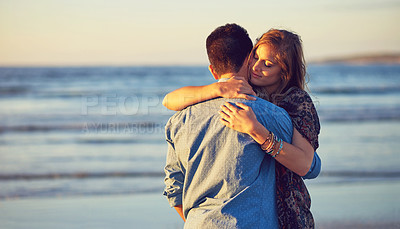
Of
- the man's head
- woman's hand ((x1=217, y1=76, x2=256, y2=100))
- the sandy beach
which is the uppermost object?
the man's head

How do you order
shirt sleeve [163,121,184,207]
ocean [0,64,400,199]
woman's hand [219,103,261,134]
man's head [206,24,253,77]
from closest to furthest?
woman's hand [219,103,261,134] < man's head [206,24,253,77] < shirt sleeve [163,121,184,207] < ocean [0,64,400,199]

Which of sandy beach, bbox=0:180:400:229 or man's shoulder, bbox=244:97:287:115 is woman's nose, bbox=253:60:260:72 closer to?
man's shoulder, bbox=244:97:287:115

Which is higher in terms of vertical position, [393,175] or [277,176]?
[277,176]

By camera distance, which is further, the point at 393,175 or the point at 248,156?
the point at 393,175

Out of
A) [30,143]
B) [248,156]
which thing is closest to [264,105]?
[248,156]

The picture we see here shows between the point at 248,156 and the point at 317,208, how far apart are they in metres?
3.69

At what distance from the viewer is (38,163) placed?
7883 mm

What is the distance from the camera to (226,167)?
6.64 ft

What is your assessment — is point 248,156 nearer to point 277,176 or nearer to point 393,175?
point 277,176

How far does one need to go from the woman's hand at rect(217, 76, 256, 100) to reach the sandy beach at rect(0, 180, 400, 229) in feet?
10.3

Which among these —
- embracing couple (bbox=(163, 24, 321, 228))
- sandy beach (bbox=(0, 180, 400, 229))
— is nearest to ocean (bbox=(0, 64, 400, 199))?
sandy beach (bbox=(0, 180, 400, 229))

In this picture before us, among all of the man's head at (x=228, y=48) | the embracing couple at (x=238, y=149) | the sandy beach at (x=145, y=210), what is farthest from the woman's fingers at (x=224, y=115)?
the sandy beach at (x=145, y=210)

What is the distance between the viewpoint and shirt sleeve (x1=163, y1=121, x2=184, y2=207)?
224 cm

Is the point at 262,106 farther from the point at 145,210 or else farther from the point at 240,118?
the point at 145,210
